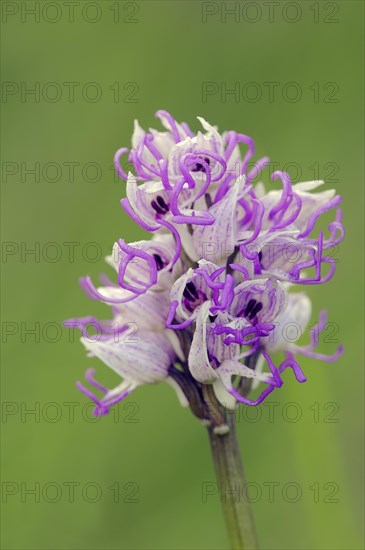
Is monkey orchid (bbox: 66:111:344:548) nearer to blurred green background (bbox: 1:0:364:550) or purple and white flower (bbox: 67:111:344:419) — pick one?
purple and white flower (bbox: 67:111:344:419)

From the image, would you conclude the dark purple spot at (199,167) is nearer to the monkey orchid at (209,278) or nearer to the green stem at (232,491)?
the monkey orchid at (209,278)

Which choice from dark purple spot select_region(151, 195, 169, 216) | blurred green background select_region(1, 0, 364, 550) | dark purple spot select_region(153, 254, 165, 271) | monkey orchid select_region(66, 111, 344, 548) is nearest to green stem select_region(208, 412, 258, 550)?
monkey orchid select_region(66, 111, 344, 548)

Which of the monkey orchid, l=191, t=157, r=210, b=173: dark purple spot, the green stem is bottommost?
the green stem

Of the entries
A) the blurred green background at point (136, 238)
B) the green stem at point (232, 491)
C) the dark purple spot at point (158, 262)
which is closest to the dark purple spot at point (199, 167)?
the dark purple spot at point (158, 262)

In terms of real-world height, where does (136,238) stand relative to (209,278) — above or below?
above

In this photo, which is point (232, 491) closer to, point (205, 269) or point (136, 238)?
point (205, 269)

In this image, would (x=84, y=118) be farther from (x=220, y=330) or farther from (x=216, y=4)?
(x=220, y=330)

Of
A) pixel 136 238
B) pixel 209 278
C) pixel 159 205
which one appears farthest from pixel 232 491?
pixel 136 238
